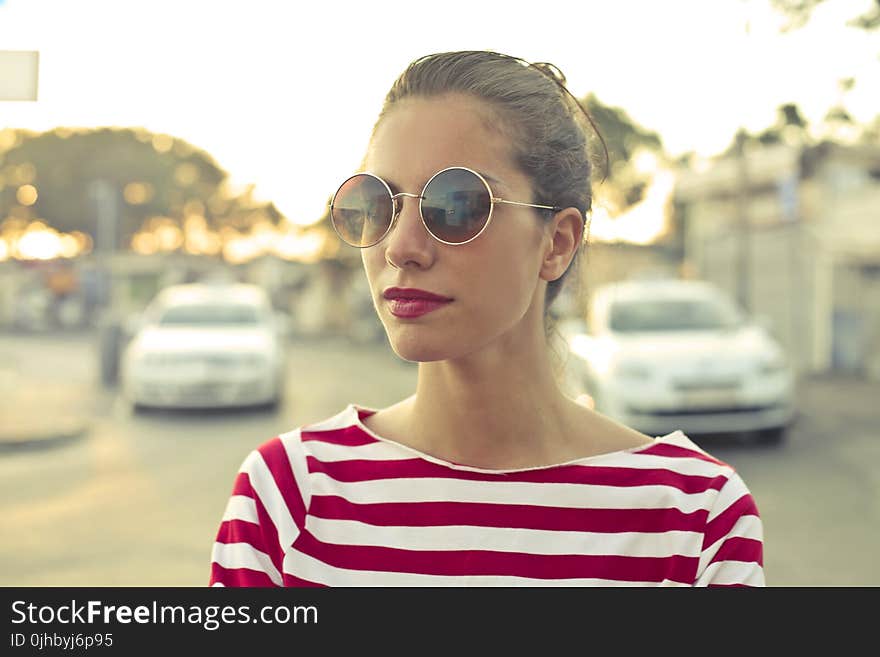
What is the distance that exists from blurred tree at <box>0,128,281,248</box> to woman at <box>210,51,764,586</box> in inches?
1816

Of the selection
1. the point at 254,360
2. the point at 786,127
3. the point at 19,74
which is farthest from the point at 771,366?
the point at 19,74

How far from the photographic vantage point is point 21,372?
1994 cm

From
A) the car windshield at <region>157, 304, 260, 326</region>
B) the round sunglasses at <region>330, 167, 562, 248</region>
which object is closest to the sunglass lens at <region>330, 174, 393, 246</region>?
the round sunglasses at <region>330, 167, 562, 248</region>

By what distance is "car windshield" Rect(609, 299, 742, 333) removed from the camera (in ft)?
32.3

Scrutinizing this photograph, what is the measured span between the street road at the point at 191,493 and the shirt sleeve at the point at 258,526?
2.73 m

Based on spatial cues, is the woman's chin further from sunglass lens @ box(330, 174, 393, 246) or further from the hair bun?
the hair bun

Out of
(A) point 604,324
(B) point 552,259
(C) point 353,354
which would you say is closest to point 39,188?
(C) point 353,354

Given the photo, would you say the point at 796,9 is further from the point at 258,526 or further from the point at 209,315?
the point at 209,315

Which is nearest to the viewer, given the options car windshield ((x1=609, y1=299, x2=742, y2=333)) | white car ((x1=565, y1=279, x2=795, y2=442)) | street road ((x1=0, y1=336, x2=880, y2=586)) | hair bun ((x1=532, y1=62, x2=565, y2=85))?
hair bun ((x1=532, y1=62, x2=565, y2=85))

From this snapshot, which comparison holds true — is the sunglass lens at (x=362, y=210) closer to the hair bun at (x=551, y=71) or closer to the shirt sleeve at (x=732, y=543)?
the hair bun at (x=551, y=71)

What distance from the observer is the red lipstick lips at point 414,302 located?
4.86 ft
